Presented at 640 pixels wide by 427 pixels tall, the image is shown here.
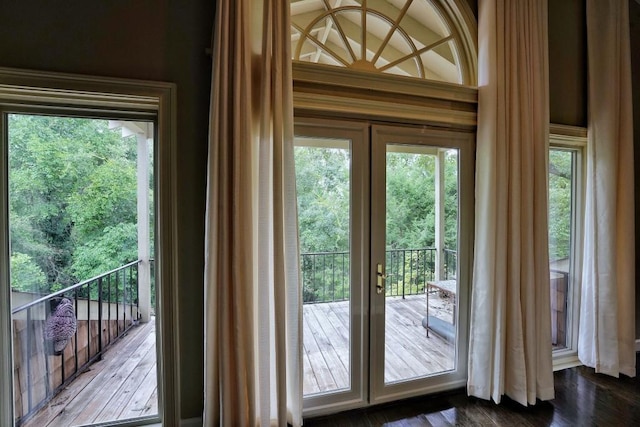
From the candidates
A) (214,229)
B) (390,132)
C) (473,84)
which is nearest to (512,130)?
(473,84)

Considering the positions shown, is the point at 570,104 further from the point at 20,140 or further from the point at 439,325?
the point at 20,140

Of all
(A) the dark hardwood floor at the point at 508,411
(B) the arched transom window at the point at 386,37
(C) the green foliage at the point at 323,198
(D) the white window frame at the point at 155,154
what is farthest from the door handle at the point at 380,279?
(B) the arched transom window at the point at 386,37

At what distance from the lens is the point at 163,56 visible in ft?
5.18

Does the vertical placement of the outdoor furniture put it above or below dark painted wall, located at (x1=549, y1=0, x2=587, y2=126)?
below

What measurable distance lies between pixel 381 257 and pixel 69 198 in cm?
203

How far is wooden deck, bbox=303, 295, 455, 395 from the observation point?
200cm

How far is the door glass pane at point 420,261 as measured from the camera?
2.06m

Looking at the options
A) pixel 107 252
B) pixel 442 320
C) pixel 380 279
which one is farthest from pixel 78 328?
pixel 442 320

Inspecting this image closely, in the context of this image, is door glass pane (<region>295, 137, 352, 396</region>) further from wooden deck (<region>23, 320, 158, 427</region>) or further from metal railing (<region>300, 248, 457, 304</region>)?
wooden deck (<region>23, 320, 158, 427</region>)

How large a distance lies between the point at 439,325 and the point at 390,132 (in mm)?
1638

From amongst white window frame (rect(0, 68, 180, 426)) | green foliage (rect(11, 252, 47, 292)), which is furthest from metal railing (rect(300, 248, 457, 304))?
green foliage (rect(11, 252, 47, 292))

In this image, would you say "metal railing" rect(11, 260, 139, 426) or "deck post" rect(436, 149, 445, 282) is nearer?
"metal railing" rect(11, 260, 139, 426)

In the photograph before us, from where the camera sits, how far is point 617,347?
7.53 ft

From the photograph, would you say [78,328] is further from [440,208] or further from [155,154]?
[440,208]
